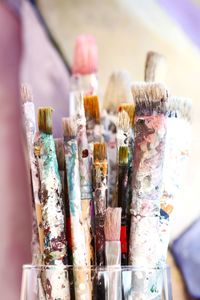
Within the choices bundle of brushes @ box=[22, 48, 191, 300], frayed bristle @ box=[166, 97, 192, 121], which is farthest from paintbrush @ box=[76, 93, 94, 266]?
frayed bristle @ box=[166, 97, 192, 121]

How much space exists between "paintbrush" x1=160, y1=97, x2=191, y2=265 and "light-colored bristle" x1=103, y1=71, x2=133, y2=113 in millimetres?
92

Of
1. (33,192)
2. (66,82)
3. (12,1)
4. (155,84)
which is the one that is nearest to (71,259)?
(33,192)

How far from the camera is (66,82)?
79 cm

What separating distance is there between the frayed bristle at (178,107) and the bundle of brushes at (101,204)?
0.07ft

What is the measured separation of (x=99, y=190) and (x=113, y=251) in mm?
66

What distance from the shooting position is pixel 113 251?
54 centimetres

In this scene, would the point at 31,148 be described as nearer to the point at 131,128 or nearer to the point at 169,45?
the point at 131,128

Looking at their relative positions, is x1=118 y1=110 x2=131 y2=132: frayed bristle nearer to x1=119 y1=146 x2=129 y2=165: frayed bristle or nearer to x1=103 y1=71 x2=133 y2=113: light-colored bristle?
x1=119 y1=146 x2=129 y2=165: frayed bristle

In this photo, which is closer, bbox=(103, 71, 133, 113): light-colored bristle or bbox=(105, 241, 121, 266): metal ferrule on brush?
bbox=(105, 241, 121, 266): metal ferrule on brush

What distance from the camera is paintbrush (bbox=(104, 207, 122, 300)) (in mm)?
535

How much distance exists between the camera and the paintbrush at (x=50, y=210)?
1.80 feet

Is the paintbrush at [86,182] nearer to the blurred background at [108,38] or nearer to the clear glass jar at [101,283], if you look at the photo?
the clear glass jar at [101,283]

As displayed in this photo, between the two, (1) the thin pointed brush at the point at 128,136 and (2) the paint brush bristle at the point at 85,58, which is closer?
(1) the thin pointed brush at the point at 128,136

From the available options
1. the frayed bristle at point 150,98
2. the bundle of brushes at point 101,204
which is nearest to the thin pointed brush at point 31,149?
the bundle of brushes at point 101,204
